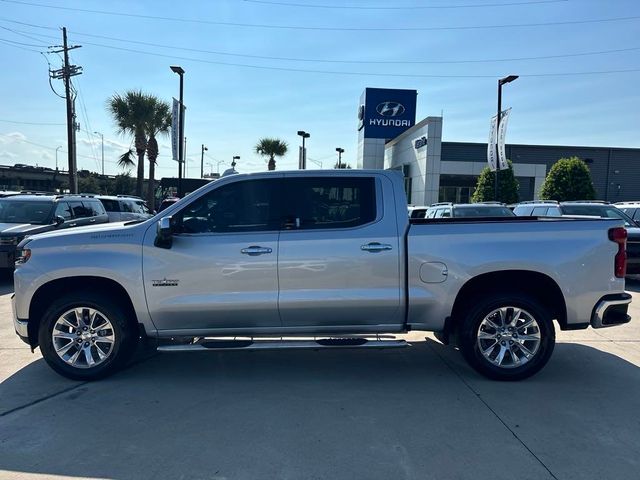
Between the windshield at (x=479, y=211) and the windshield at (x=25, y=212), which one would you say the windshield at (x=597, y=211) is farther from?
the windshield at (x=25, y=212)

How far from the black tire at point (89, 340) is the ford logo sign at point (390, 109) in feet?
120

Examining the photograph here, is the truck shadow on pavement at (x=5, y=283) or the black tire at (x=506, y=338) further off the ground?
the black tire at (x=506, y=338)

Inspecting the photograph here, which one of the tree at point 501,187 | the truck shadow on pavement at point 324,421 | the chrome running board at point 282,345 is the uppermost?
the tree at point 501,187

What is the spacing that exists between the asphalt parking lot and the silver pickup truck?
424 mm

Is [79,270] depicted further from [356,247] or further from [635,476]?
[635,476]

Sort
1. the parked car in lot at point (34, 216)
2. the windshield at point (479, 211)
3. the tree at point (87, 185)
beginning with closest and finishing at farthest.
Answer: the parked car in lot at point (34, 216) < the windshield at point (479, 211) < the tree at point (87, 185)

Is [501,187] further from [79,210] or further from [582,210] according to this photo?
[79,210]

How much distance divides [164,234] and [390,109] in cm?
3669

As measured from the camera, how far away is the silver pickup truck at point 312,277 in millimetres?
4621

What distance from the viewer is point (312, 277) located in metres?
4.61

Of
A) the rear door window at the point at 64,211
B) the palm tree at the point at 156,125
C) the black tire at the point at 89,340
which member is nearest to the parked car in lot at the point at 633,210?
the black tire at the point at 89,340

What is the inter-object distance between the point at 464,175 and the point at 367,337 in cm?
3355

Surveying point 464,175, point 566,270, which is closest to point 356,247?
point 566,270

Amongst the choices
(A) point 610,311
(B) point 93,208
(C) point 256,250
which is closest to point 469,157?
(B) point 93,208
